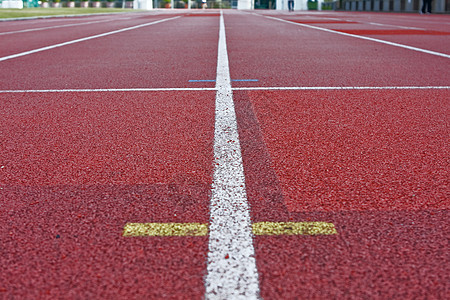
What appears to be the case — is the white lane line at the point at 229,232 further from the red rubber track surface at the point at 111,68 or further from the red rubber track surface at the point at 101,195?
the red rubber track surface at the point at 111,68

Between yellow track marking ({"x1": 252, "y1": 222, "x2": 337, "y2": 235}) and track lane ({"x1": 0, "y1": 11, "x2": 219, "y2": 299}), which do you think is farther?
yellow track marking ({"x1": 252, "y1": 222, "x2": 337, "y2": 235})

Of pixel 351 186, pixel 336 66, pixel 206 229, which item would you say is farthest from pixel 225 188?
pixel 336 66

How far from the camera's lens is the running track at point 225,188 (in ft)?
4.91

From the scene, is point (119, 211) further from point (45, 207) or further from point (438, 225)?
point (438, 225)

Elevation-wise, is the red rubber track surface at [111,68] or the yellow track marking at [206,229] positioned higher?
the red rubber track surface at [111,68]

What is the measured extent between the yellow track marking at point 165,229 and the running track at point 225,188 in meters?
0.02

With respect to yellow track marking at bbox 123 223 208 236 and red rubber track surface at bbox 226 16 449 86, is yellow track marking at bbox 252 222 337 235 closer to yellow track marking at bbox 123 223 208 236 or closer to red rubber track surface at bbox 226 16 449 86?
yellow track marking at bbox 123 223 208 236

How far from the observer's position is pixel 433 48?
8.27 metres

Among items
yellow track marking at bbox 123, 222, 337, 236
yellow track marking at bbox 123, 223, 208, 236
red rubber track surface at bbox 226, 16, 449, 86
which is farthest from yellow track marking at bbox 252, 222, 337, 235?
red rubber track surface at bbox 226, 16, 449, 86

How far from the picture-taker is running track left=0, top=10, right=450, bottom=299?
150cm

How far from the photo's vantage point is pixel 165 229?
5.89 ft

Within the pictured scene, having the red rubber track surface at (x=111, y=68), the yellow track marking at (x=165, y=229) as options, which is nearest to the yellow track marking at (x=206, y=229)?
the yellow track marking at (x=165, y=229)

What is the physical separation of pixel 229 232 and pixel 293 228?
0.74 feet

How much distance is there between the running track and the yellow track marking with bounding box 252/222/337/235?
1cm
